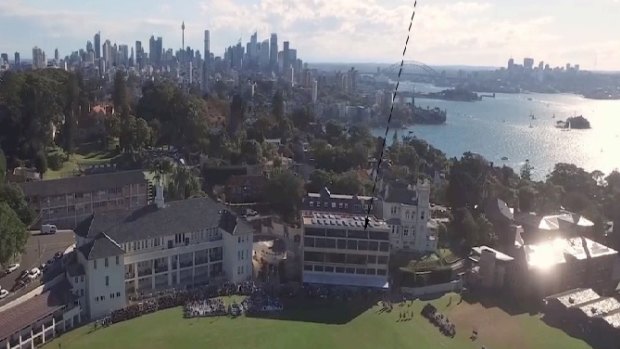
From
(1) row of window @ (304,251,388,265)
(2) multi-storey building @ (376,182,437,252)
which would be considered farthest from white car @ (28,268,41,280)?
(2) multi-storey building @ (376,182,437,252)

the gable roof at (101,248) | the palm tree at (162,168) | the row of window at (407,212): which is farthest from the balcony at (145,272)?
the row of window at (407,212)

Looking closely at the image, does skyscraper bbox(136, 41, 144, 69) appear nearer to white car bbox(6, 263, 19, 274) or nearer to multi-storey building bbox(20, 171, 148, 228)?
multi-storey building bbox(20, 171, 148, 228)

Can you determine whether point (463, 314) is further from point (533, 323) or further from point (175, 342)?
point (175, 342)

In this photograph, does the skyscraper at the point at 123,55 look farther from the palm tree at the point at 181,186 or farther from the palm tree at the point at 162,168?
the palm tree at the point at 181,186

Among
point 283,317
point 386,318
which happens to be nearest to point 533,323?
point 386,318

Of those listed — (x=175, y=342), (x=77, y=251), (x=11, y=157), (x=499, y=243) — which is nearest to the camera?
(x=175, y=342)

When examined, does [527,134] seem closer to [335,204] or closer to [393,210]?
[393,210]

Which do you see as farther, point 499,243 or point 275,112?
point 275,112

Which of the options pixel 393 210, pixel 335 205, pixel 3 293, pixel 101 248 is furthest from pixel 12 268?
pixel 393 210
